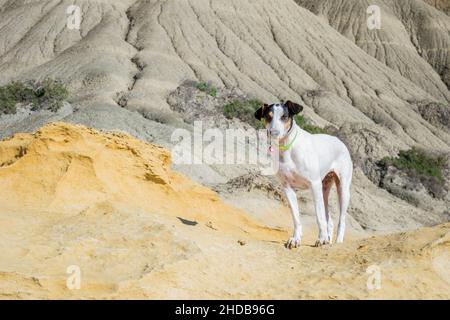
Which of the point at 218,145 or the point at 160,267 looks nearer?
the point at 160,267

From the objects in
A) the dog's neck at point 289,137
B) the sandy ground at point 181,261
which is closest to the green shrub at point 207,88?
the sandy ground at point 181,261

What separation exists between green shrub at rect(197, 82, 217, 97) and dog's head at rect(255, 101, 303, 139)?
3816 cm

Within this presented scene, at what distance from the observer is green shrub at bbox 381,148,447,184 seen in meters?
40.3

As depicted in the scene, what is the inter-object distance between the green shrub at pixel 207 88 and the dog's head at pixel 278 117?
38.2 metres

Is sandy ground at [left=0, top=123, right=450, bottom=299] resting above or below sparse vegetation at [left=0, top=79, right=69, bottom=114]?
above

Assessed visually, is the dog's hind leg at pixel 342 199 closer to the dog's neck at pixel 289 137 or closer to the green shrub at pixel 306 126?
the dog's neck at pixel 289 137

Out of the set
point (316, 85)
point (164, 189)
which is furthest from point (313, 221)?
point (316, 85)

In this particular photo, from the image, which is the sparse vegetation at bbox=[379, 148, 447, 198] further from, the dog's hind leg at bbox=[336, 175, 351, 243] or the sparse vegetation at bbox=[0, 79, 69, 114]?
the dog's hind leg at bbox=[336, 175, 351, 243]

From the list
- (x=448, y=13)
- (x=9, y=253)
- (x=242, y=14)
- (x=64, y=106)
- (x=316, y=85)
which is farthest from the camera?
(x=448, y=13)

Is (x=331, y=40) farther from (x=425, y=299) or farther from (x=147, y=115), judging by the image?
(x=425, y=299)

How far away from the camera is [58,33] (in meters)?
62.3

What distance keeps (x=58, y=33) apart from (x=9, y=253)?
59.2 meters

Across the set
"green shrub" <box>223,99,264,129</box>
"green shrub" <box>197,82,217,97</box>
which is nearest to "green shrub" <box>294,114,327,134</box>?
"green shrub" <box>223,99,264,129</box>

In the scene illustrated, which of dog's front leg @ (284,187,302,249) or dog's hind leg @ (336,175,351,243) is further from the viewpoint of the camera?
dog's hind leg @ (336,175,351,243)
